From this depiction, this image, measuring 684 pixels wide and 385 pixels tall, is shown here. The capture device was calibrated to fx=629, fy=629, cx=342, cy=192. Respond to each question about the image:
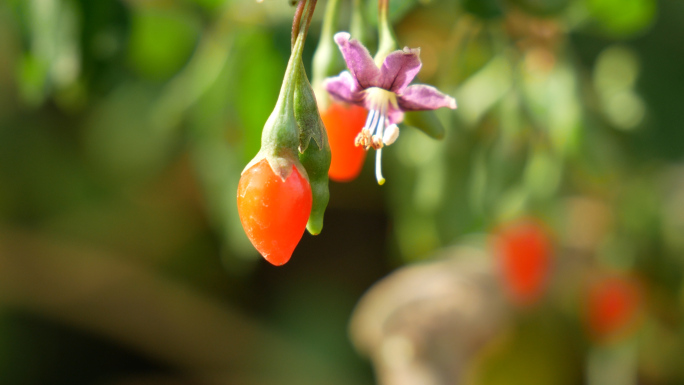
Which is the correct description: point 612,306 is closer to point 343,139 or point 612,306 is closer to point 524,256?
point 524,256

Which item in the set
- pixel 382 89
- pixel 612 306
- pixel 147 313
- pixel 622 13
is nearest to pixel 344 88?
pixel 382 89

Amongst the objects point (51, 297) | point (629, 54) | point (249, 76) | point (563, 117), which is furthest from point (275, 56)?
point (51, 297)

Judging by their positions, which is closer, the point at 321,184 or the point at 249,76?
the point at 321,184

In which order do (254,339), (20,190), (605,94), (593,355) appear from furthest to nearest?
1. (254,339)
2. (20,190)
3. (593,355)
4. (605,94)

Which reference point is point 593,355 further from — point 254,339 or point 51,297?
point 51,297

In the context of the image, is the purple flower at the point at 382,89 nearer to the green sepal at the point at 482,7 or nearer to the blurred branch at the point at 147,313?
the green sepal at the point at 482,7

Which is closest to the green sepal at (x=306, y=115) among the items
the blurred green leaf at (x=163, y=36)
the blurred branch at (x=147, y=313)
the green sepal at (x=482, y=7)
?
the green sepal at (x=482, y=7)
